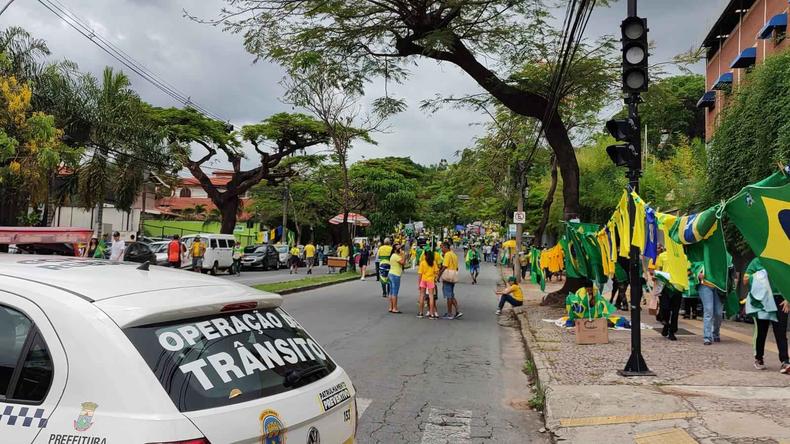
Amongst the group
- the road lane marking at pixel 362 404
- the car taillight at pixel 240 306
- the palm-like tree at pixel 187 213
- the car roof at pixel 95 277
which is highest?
the palm-like tree at pixel 187 213

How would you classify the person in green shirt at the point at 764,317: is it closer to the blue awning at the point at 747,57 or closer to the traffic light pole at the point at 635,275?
the traffic light pole at the point at 635,275


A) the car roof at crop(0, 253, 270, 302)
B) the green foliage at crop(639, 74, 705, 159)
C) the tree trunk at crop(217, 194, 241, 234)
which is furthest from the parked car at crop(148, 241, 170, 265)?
the green foliage at crop(639, 74, 705, 159)

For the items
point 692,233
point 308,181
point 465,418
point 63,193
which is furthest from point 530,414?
→ point 308,181

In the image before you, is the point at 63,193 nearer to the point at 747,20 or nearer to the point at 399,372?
the point at 399,372

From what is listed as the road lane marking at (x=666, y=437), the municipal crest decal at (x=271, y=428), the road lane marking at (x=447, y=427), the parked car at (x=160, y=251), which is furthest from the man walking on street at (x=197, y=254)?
the municipal crest decal at (x=271, y=428)

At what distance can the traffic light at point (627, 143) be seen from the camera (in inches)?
317

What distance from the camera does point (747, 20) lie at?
22.3 metres

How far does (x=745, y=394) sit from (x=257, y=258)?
2963 centimetres

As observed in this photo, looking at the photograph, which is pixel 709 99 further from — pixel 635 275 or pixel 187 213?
pixel 187 213

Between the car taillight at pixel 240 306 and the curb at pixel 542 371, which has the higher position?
the car taillight at pixel 240 306

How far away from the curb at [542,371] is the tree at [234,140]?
84.6ft

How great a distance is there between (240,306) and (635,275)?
641cm

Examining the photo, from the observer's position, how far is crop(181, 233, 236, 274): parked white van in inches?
1056

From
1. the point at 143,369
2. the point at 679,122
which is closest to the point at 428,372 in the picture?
the point at 143,369
